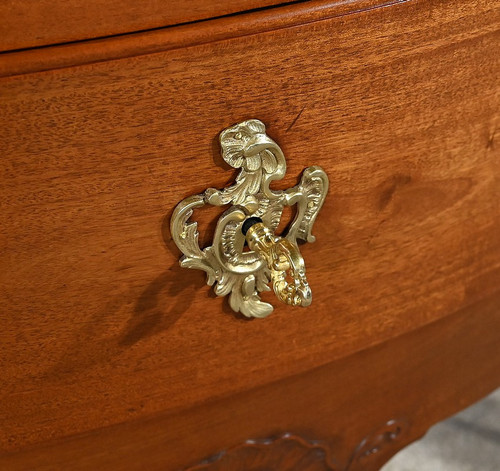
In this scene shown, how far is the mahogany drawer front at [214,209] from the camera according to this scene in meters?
0.33

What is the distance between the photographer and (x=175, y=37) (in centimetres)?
32

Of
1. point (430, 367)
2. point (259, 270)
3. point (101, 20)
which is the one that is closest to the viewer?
point (101, 20)

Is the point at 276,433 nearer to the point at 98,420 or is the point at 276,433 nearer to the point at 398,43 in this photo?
the point at 98,420

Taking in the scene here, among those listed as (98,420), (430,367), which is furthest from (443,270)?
(98,420)

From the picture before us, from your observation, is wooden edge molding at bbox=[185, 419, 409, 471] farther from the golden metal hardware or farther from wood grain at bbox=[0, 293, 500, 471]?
the golden metal hardware

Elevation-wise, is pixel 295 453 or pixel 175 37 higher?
pixel 175 37

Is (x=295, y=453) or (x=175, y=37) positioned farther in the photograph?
(x=295, y=453)

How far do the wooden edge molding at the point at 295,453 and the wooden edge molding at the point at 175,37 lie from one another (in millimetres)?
291

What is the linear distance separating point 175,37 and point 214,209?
10 centimetres

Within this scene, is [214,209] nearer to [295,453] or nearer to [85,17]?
[85,17]

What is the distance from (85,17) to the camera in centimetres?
31

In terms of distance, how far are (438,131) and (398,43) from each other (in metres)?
0.07

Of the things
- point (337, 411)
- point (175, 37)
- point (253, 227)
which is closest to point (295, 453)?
point (337, 411)

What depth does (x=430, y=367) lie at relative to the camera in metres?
0.56
